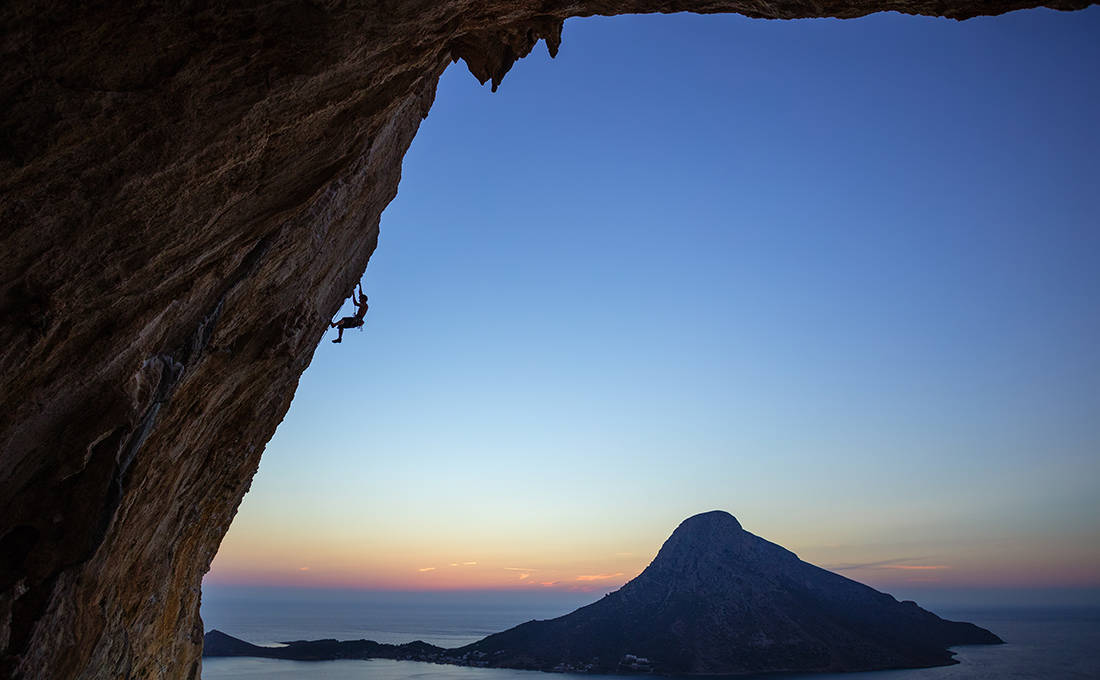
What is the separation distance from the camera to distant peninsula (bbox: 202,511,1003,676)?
302 ft

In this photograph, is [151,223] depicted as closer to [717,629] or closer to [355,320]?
[355,320]

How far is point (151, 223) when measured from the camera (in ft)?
14.8

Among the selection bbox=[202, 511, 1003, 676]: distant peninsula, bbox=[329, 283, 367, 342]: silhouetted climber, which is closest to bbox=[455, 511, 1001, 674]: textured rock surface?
bbox=[202, 511, 1003, 676]: distant peninsula

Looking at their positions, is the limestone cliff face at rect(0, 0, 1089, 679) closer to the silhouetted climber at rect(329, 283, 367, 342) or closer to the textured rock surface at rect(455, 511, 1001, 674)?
the silhouetted climber at rect(329, 283, 367, 342)

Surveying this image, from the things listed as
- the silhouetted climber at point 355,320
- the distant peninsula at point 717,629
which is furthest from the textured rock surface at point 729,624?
the silhouetted climber at point 355,320

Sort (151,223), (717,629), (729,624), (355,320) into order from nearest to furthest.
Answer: (151,223) → (355,320) → (717,629) → (729,624)

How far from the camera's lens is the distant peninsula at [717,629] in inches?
3625

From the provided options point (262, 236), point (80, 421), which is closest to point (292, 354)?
point (262, 236)

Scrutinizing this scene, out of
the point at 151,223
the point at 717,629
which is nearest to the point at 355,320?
the point at 151,223

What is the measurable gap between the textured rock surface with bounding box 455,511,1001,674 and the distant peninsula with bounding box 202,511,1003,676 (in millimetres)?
196

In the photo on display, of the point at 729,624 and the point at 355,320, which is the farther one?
the point at 729,624

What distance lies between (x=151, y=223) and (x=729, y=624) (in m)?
109

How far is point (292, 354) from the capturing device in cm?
999

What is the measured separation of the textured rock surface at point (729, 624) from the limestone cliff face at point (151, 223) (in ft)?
318
